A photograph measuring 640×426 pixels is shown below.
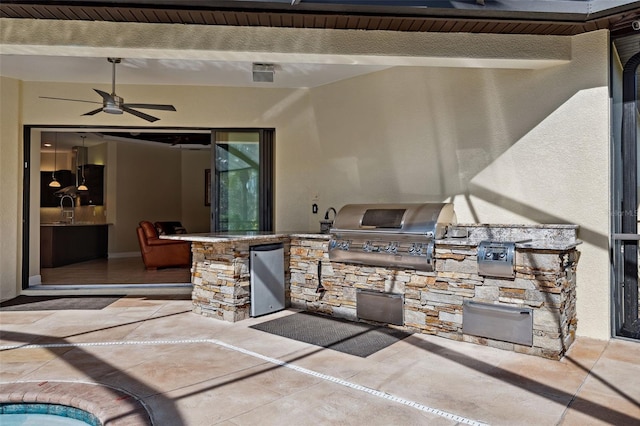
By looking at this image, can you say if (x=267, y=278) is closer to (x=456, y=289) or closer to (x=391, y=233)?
(x=391, y=233)

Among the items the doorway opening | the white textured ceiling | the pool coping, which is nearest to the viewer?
the pool coping

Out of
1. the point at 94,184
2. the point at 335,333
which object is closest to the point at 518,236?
the point at 335,333

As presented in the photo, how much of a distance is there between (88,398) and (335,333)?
2164mm

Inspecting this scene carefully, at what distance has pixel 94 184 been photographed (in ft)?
35.7

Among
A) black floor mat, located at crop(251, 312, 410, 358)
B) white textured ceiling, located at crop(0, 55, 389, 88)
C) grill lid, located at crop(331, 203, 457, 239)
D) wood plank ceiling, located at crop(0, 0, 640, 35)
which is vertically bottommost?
black floor mat, located at crop(251, 312, 410, 358)

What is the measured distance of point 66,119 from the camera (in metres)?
6.15

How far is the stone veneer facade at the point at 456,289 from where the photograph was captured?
3.44m

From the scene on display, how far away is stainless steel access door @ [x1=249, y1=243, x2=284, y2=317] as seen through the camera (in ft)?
15.5

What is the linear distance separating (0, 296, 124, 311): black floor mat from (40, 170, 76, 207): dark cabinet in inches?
225

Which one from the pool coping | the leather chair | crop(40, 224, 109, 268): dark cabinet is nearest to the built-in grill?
the pool coping

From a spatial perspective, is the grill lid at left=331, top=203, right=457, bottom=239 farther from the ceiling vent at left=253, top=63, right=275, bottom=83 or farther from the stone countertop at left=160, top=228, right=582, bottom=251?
the ceiling vent at left=253, top=63, right=275, bottom=83

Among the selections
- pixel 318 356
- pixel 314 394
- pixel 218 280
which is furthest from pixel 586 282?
pixel 218 280

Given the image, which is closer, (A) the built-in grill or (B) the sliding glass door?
(A) the built-in grill

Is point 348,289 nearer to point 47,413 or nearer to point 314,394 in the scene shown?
point 314,394
